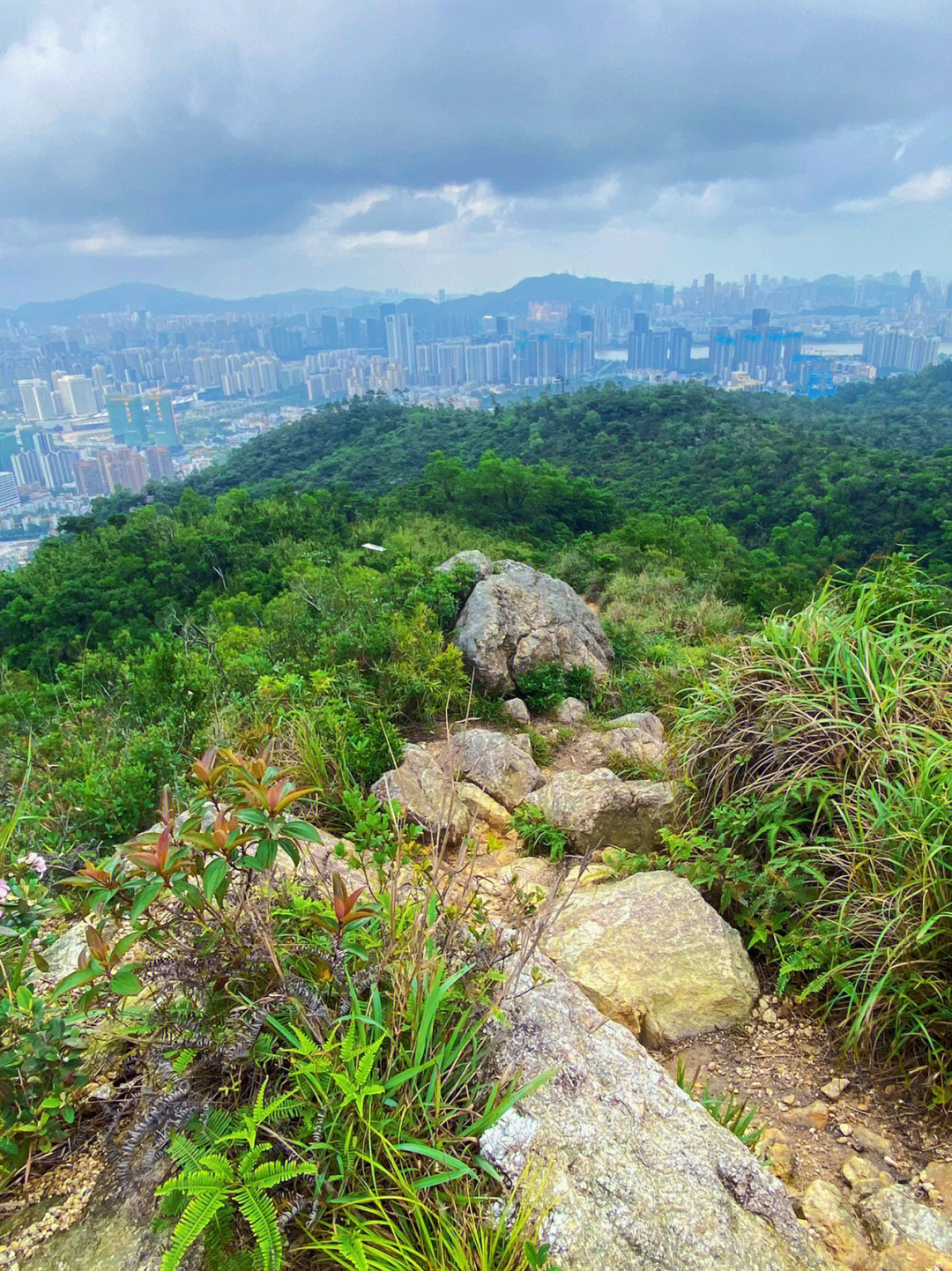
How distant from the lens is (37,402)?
91750mm

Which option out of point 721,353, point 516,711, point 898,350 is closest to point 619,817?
point 516,711

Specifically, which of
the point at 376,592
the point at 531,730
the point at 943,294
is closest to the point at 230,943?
the point at 531,730

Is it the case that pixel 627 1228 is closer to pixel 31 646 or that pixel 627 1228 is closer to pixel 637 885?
pixel 637 885

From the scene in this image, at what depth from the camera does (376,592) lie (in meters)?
6.18

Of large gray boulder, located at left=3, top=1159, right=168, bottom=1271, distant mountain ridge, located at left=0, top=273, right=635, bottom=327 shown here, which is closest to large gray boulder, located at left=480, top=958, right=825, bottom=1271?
large gray boulder, located at left=3, top=1159, right=168, bottom=1271

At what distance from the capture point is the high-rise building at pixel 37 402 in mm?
91438

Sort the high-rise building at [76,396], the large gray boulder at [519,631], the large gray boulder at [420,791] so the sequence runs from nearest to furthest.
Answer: the large gray boulder at [420,791]
the large gray boulder at [519,631]
the high-rise building at [76,396]

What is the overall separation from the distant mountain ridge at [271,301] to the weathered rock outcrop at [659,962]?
530ft

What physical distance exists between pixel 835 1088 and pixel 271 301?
220148 millimetres

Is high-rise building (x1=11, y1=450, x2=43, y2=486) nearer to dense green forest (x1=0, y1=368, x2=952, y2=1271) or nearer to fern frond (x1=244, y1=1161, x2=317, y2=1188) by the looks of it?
dense green forest (x1=0, y1=368, x2=952, y2=1271)

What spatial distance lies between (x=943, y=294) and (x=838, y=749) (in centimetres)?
17643

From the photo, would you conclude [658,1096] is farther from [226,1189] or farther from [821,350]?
[821,350]

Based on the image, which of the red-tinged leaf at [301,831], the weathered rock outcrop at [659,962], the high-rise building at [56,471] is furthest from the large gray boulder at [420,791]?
the high-rise building at [56,471]

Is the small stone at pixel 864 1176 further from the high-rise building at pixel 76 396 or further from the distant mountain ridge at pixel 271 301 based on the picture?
the distant mountain ridge at pixel 271 301
